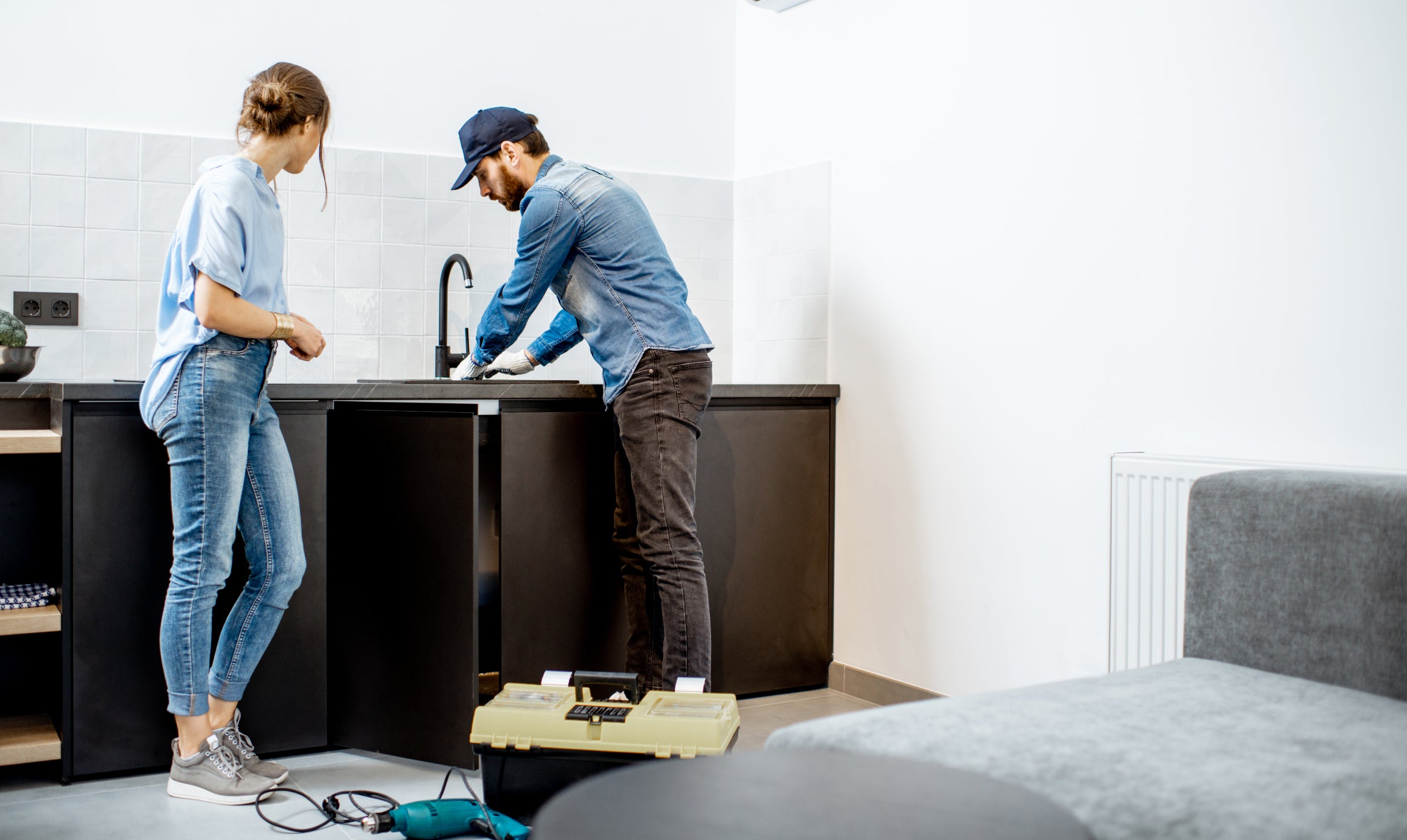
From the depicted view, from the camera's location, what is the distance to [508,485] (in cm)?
249

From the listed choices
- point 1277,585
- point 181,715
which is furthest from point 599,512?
point 1277,585

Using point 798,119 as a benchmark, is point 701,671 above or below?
below

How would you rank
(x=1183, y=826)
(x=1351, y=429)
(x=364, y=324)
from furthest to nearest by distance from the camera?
(x=364, y=324)
(x=1351, y=429)
(x=1183, y=826)

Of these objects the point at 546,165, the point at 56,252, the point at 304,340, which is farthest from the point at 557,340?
the point at 56,252

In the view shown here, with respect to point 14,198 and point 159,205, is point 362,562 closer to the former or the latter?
point 159,205

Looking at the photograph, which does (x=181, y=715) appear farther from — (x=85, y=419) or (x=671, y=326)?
(x=671, y=326)

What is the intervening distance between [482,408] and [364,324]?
0.76m

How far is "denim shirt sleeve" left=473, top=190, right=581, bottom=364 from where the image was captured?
7.64 feet

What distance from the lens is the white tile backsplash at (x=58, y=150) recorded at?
2.80 m

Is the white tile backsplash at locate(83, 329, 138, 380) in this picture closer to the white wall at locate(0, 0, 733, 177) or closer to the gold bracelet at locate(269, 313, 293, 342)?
the white wall at locate(0, 0, 733, 177)

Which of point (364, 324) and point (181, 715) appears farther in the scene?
point (364, 324)

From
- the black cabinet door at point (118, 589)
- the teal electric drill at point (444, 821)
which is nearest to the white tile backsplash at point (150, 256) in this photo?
the black cabinet door at point (118, 589)

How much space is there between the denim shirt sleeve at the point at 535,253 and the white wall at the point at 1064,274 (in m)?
1.00

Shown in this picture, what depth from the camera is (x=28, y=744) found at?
2.22m
